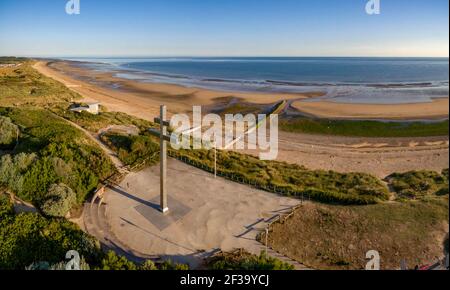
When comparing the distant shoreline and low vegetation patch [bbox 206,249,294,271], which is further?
the distant shoreline

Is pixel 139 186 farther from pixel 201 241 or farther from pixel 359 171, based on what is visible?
pixel 359 171

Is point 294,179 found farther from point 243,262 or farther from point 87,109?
point 87,109

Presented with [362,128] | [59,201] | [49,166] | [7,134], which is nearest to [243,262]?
[59,201]

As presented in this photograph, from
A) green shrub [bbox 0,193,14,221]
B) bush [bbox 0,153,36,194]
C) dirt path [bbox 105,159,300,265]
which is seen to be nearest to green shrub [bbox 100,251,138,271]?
dirt path [bbox 105,159,300,265]

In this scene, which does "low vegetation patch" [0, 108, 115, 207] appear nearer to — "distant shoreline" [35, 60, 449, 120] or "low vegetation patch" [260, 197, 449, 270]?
"low vegetation patch" [260, 197, 449, 270]

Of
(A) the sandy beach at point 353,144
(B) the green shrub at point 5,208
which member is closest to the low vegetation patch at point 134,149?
(B) the green shrub at point 5,208
